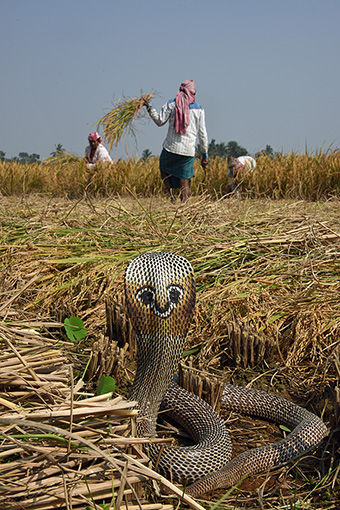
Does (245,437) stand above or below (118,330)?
below

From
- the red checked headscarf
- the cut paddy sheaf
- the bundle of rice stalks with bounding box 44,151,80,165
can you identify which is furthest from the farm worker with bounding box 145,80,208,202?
the bundle of rice stalks with bounding box 44,151,80,165

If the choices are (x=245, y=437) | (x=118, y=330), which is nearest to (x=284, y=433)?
(x=245, y=437)

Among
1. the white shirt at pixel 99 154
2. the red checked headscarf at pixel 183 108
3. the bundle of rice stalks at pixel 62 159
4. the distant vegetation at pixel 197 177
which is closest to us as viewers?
the red checked headscarf at pixel 183 108

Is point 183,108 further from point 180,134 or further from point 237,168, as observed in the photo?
point 237,168

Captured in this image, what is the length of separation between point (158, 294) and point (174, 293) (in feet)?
0.28

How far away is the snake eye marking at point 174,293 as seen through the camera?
7.80ft

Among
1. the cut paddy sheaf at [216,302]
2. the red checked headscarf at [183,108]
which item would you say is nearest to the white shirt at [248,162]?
the red checked headscarf at [183,108]

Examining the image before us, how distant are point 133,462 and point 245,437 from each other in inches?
46.8

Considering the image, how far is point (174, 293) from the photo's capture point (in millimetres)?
2395

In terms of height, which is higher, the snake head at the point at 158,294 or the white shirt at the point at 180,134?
the white shirt at the point at 180,134

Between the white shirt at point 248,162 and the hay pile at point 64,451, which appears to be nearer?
the hay pile at point 64,451

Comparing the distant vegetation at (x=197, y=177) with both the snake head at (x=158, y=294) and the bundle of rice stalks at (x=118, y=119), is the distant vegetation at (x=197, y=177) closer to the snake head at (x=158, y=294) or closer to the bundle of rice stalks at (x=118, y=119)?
the bundle of rice stalks at (x=118, y=119)

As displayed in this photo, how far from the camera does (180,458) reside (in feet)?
7.42

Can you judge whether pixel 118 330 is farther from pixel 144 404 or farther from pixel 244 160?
pixel 244 160
